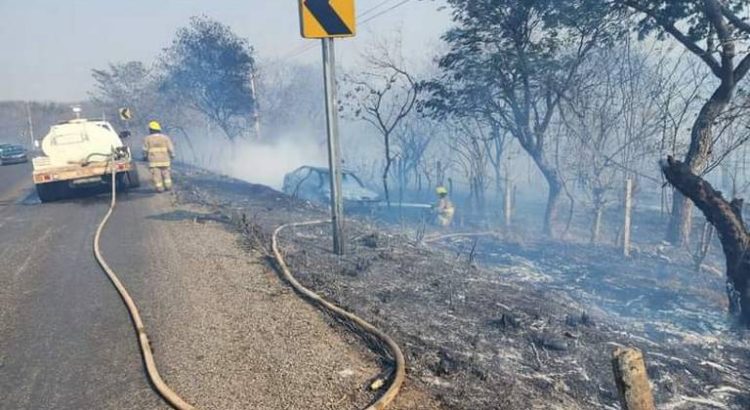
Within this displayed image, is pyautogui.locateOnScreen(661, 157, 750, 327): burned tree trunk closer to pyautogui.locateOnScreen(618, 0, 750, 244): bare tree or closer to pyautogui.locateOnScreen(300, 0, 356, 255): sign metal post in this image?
pyautogui.locateOnScreen(618, 0, 750, 244): bare tree

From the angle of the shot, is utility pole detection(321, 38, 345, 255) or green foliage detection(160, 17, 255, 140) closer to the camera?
utility pole detection(321, 38, 345, 255)

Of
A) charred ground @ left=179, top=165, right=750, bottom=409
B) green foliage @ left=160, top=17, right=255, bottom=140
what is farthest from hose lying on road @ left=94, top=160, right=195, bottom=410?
green foliage @ left=160, top=17, right=255, bottom=140

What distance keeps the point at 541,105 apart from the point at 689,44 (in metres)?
6.38

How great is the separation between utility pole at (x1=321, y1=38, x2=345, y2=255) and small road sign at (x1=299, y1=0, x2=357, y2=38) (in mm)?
166

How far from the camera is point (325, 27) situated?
611cm

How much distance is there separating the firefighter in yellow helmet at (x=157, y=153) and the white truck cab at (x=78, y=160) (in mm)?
721

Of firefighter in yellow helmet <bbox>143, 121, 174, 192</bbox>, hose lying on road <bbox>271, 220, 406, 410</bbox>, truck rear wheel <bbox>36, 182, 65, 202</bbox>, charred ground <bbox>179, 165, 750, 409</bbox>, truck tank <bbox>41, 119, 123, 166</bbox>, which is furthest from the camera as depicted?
firefighter in yellow helmet <bbox>143, 121, 174, 192</bbox>

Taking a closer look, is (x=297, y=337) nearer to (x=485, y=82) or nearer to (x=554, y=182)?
(x=485, y=82)

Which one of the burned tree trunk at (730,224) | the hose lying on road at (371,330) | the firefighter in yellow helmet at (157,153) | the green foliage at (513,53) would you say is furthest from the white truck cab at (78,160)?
the burned tree trunk at (730,224)

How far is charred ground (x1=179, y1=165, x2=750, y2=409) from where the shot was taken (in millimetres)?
3727

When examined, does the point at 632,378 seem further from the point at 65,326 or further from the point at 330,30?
the point at 330,30

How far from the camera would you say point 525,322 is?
5035 millimetres

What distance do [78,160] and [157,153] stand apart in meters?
1.96

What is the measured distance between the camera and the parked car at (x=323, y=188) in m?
14.3
